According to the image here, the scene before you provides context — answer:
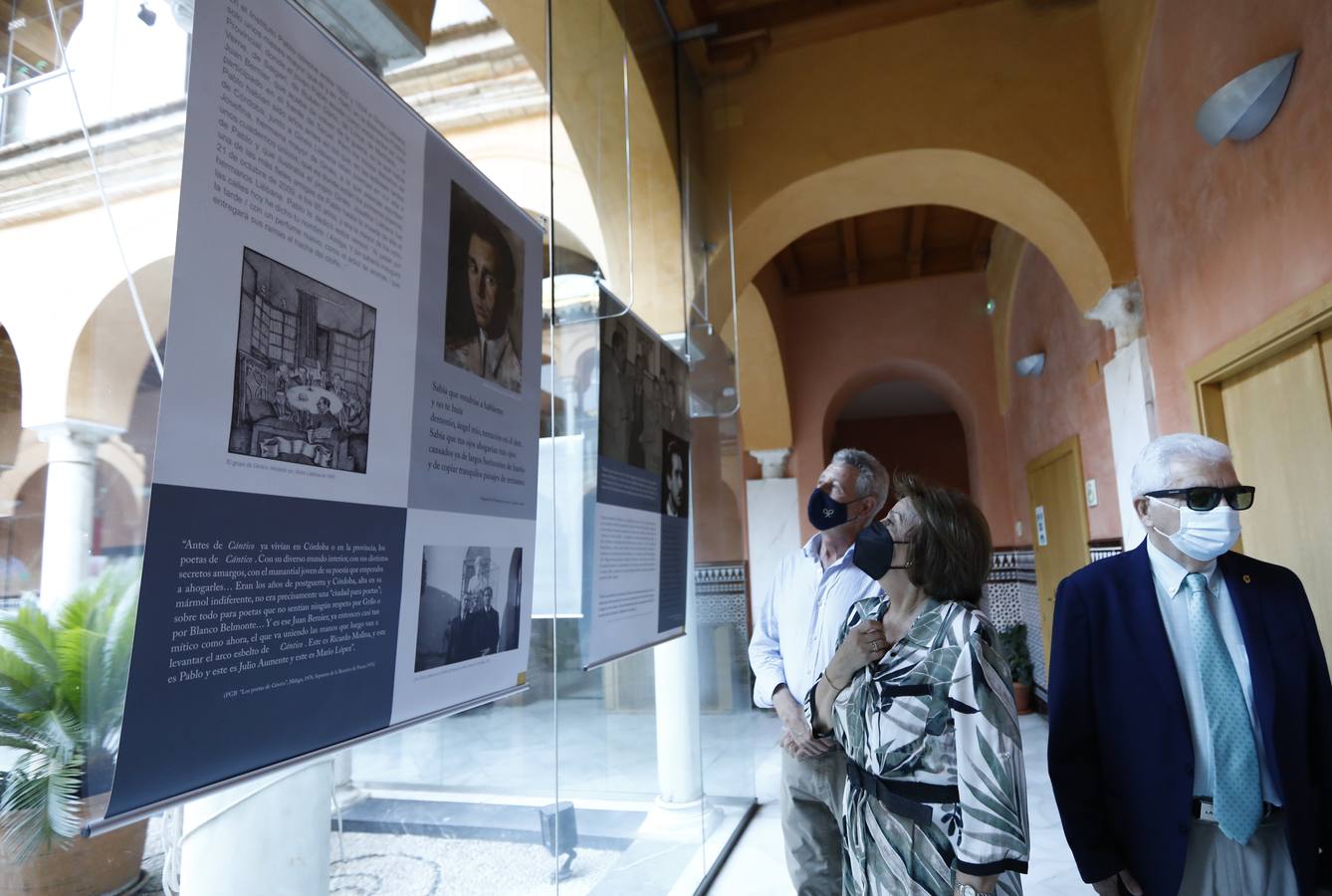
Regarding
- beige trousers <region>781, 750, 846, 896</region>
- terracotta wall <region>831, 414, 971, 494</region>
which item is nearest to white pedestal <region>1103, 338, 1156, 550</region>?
beige trousers <region>781, 750, 846, 896</region>

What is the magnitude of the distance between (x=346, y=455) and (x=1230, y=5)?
3.33m

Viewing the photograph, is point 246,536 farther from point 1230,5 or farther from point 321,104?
point 1230,5

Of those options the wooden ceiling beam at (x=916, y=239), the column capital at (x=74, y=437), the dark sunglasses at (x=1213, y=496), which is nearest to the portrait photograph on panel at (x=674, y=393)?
the dark sunglasses at (x=1213, y=496)

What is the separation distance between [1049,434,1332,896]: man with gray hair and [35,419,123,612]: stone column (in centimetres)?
172

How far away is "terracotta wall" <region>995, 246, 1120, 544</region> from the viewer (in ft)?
15.6

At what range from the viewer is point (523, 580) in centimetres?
174

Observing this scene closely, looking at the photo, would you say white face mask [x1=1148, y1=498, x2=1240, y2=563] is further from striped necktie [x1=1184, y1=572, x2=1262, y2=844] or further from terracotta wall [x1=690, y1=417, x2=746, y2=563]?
terracotta wall [x1=690, y1=417, x2=746, y2=563]

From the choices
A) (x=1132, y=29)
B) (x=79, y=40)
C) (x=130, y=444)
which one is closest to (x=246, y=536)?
(x=130, y=444)

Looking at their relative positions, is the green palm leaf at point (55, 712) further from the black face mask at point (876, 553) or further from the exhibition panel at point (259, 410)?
the black face mask at point (876, 553)

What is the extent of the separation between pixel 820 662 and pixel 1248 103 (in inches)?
88.2

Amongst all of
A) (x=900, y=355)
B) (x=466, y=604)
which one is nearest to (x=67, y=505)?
(x=466, y=604)

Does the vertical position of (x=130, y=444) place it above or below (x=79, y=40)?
below

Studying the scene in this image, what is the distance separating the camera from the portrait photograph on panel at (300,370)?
3.39 ft

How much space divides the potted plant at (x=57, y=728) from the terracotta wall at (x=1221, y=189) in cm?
309
